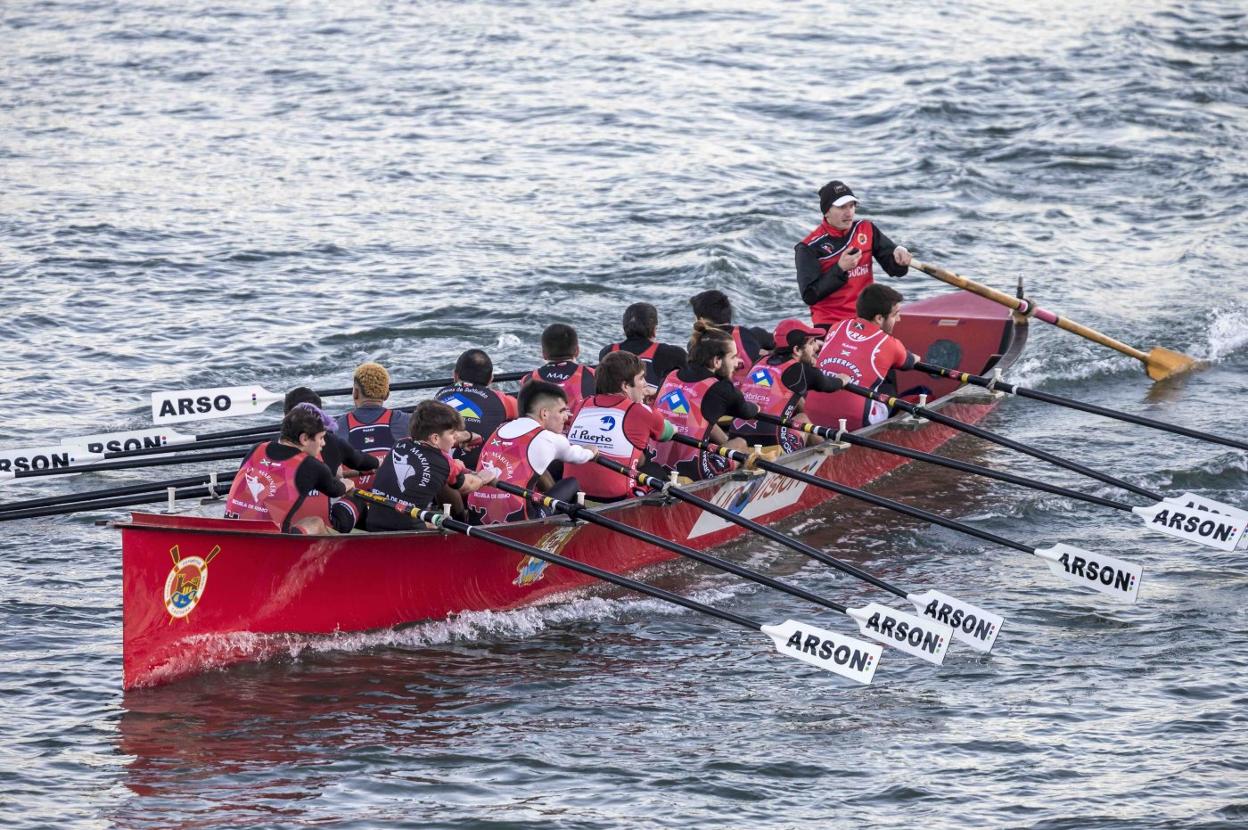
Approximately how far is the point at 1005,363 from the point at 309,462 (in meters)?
7.42

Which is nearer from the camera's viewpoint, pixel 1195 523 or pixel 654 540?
pixel 654 540

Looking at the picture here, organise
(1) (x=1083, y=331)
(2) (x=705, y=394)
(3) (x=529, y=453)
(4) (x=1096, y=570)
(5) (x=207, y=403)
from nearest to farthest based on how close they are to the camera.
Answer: (3) (x=529, y=453), (4) (x=1096, y=570), (2) (x=705, y=394), (5) (x=207, y=403), (1) (x=1083, y=331)

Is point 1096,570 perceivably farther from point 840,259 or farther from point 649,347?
point 840,259

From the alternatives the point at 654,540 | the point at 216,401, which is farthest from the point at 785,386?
the point at 216,401

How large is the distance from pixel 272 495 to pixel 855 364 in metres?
5.02

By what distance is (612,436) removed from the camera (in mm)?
10477

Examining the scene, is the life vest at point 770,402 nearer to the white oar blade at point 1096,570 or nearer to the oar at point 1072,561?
the oar at point 1072,561

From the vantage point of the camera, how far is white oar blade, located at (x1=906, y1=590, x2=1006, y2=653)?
9766 mm

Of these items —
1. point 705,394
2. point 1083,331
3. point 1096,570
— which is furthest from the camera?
point 1083,331

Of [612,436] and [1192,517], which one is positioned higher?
[612,436]

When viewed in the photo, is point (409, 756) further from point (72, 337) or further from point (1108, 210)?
point (1108, 210)

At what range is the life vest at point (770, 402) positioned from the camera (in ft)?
38.7

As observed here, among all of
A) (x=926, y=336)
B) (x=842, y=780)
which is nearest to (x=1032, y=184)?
(x=926, y=336)

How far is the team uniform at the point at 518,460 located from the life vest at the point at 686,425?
113 cm
